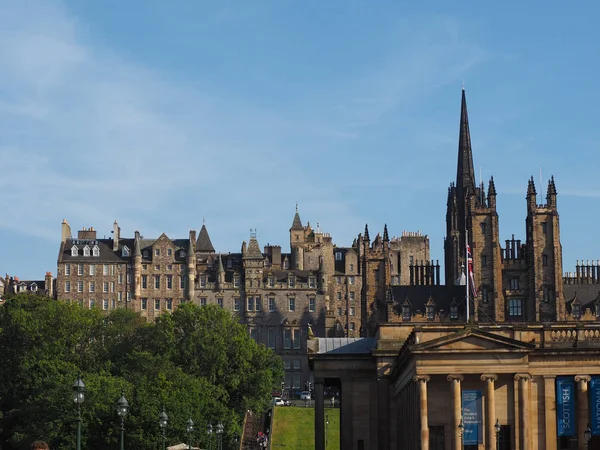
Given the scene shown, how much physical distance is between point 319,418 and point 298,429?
5361 centimetres

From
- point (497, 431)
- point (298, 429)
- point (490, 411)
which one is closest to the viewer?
point (497, 431)

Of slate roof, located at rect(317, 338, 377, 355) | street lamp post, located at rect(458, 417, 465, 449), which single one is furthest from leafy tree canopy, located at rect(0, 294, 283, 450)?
street lamp post, located at rect(458, 417, 465, 449)

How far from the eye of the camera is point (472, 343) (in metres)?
86.9

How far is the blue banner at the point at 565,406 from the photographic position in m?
85.5

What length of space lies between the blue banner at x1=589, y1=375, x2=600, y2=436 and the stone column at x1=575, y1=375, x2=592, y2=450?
332mm

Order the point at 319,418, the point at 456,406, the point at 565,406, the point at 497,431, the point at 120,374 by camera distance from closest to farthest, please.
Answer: the point at 497,431 → the point at 456,406 → the point at 565,406 → the point at 319,418 → the point at 120,374

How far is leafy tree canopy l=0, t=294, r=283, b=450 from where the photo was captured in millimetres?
131750

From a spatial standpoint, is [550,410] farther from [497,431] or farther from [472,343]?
[497,431]

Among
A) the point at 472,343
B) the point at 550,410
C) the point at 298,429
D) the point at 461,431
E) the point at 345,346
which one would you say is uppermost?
the point at 472,343

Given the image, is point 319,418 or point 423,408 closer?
point 423,408

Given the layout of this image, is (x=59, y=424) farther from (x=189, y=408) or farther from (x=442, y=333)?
(x=442, y=333)

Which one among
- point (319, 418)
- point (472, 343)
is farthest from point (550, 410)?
point (319, 418)

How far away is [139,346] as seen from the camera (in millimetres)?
186875

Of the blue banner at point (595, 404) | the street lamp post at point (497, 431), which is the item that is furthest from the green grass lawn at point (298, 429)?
the blue banner at point (595, 404)
